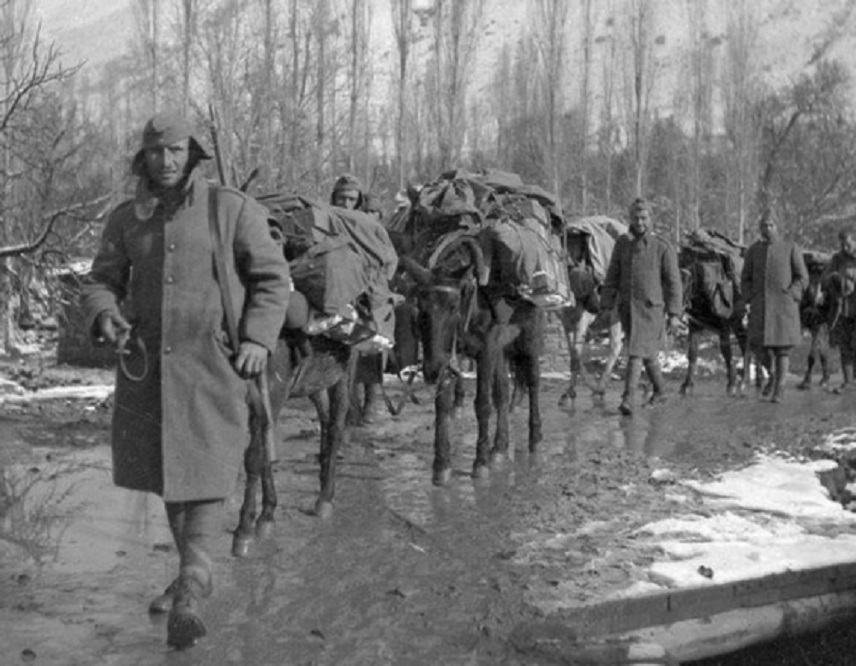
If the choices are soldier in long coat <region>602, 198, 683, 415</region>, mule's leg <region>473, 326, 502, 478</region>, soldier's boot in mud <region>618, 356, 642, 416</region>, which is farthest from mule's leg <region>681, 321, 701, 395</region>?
mule's leg <region>473, 326, 502, 478</region>

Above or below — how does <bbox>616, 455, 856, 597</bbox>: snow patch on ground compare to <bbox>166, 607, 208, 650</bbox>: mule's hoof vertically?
below

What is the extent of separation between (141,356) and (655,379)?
888 cm

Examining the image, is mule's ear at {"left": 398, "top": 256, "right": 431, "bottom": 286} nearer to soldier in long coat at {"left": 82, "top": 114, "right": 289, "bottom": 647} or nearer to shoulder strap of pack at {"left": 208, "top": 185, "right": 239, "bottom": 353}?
soldier in long coat at {"left": 82, "top": 114, "right": 289, "bottom": 647}

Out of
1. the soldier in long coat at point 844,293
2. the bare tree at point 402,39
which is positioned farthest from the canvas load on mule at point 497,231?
the bare tree at point 402,39

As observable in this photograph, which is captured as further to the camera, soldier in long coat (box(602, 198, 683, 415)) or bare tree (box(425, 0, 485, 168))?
bare tree (box(425, 0, 485, 168))

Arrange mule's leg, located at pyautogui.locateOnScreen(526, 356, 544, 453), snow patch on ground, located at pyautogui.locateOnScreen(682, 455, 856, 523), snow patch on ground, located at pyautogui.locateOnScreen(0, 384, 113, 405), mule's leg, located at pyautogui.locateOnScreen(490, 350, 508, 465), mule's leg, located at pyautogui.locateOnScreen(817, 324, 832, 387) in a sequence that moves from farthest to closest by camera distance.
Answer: mule's leg, located at pyautogui.locateOnScreen(817, 324, 832, 387), snow patch on ground, located at pyautogui.locateOnScreen(0, 384, 113, 405), mule's leg, located at pyautogui.locateOnScreen(526, 356, 544, 453), mule's leg, located at pyautogui.locateOnScreen(490, 350, 508, 465), snow patch on ground, located at pyautogui.locateOnScreen(682, 455, 856, 523)

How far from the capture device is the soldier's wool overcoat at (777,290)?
13711 millimetres

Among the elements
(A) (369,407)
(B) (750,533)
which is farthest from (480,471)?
(A) (369,407)

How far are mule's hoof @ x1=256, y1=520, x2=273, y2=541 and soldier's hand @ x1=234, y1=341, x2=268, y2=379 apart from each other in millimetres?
2145

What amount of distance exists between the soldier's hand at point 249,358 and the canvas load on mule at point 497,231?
374 centimetres

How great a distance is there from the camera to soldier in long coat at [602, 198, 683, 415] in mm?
11961

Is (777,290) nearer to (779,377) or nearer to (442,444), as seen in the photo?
(779,377)

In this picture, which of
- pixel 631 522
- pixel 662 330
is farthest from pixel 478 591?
pixel 662 330

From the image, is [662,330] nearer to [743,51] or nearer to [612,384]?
[612,384]
